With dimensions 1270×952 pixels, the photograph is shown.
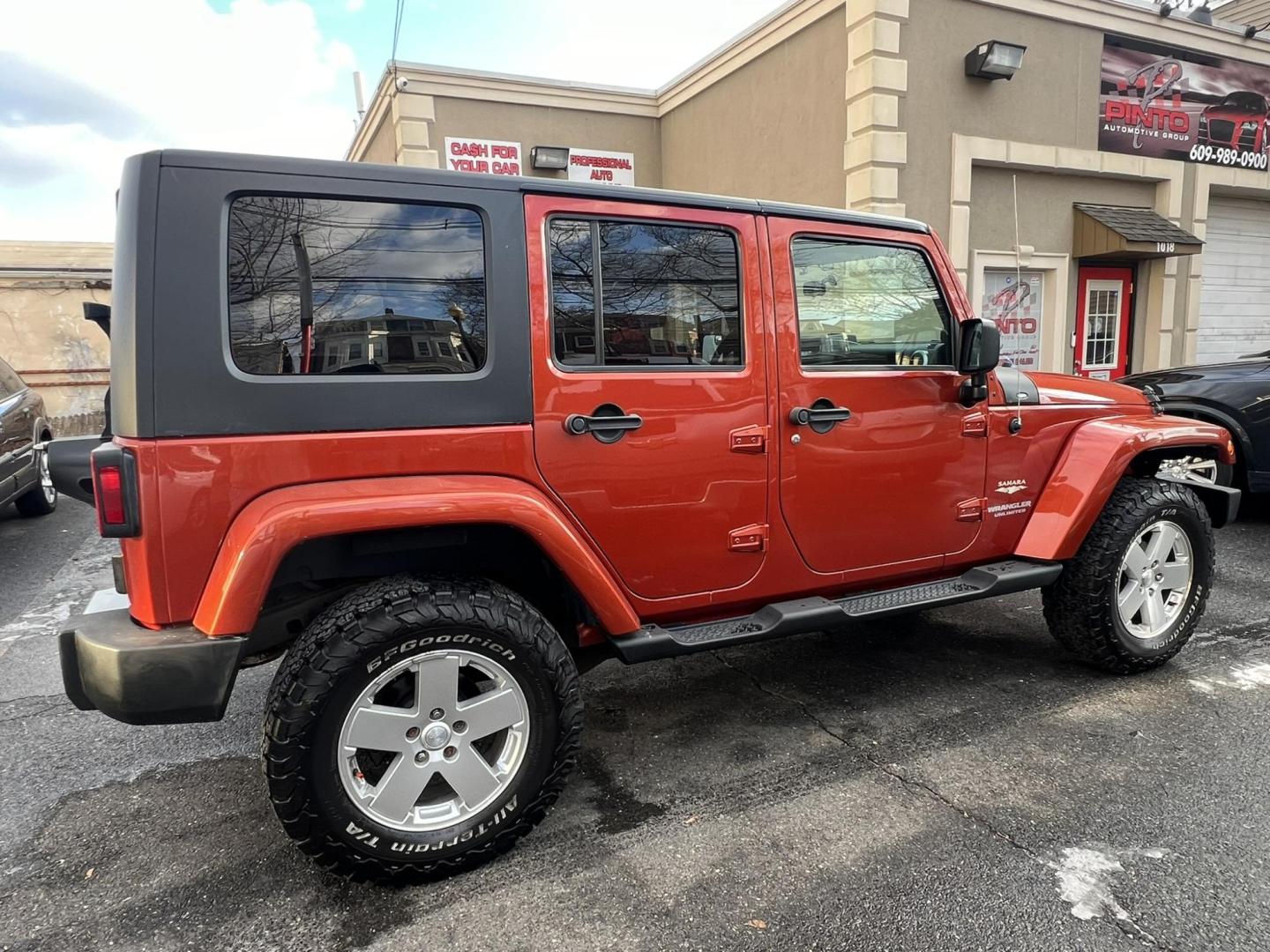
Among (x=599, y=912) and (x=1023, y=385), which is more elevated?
(x=1023, y=385)

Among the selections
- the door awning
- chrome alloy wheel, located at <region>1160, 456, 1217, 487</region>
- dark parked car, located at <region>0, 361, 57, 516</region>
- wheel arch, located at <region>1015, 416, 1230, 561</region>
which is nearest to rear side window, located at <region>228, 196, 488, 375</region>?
wheel arch, located at <region>1015, 416, 1230, 561</region>

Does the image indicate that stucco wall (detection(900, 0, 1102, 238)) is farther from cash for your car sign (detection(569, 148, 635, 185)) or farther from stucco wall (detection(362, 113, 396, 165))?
stucco wall (detection(362, 113, 396, 165))

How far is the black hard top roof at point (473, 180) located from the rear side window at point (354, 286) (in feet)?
0.26

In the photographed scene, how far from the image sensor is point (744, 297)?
277 centimetres

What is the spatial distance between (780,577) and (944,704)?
3.59 ft

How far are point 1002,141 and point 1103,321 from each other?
10.5ft

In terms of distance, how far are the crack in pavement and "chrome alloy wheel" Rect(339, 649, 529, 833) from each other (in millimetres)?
1356

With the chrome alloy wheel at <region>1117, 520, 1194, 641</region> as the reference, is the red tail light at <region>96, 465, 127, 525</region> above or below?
above

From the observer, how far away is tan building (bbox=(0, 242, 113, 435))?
504 inches

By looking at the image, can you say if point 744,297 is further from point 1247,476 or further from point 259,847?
point 1247,476

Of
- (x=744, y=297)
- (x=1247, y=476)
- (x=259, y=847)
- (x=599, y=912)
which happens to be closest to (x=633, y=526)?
(x=744, y=297)

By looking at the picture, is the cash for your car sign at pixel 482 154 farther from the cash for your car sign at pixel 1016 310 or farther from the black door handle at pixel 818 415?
the black door handle at pixel 818 415

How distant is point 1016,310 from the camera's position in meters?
9.59

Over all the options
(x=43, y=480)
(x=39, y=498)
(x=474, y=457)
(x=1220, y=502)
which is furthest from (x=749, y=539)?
(x=39, y=498)
